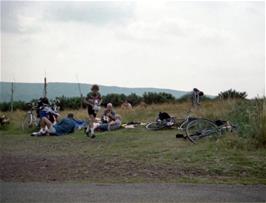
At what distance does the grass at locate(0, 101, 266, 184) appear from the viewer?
833 centimetres

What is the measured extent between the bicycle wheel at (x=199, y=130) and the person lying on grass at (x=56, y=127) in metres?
5.15

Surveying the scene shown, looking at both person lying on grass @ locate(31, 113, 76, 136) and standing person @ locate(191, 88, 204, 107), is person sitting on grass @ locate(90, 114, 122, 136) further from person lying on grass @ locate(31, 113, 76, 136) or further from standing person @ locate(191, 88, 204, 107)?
standing person @ locate(191, 88, 204, 107)

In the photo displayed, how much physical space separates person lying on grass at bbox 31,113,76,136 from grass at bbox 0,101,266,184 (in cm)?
84

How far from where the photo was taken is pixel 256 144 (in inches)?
435

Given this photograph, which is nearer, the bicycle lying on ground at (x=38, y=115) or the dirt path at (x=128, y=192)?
the dirt path at (x=128, y=192)

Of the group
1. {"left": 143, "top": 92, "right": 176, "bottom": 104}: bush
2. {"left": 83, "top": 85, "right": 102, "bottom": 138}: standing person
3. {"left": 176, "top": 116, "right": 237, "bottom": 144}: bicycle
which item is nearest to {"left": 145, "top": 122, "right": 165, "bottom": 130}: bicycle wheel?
{"left": 83, "top": 85, "right": 102, "bottom": 138}: standing person

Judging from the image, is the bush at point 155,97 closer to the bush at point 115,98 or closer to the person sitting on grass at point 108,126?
the bush at point 115,98

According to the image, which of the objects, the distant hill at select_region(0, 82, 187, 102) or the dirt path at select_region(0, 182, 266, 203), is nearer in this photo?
the dirt path at select_region(0, 182, 266, 203)

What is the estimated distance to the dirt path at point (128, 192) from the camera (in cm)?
656

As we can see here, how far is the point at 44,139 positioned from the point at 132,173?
287 inches

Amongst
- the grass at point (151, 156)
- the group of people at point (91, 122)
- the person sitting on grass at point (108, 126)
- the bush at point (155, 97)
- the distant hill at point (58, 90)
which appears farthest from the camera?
the bush at point (155, 97)

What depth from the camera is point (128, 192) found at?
22.8 ft

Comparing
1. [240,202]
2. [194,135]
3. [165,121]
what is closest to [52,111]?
[165,121]

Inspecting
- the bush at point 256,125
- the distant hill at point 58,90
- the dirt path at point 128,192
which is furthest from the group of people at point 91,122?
the distant hill at point 58,90
